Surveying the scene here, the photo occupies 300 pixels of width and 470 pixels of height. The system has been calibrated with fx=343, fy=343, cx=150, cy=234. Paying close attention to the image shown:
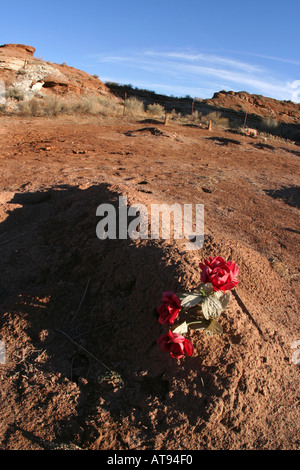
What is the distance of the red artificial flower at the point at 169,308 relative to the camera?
1.77 meters

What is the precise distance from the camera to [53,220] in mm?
3461

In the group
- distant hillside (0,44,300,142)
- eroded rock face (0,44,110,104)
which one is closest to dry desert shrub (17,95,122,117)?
eroded rock face (0,44,110,104)

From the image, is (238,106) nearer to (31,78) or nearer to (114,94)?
(114,94)

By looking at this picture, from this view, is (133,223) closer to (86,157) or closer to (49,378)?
(49,378)

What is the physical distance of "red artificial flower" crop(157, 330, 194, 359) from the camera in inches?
67.4

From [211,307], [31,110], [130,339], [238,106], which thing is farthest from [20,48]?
[211,307]

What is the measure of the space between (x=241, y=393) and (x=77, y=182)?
371 centimetres

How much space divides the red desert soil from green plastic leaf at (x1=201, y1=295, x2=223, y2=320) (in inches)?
7.9

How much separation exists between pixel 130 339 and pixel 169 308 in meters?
0.47

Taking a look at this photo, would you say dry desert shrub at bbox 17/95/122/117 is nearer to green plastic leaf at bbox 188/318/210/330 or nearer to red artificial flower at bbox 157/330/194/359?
green plastic leaf at bbox 188/318/210/330

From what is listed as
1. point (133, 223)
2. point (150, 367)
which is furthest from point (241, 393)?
point (133, 223)

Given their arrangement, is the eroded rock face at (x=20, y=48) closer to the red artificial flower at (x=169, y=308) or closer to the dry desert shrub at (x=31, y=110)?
the dry desert shrub at (x=31, y=110)

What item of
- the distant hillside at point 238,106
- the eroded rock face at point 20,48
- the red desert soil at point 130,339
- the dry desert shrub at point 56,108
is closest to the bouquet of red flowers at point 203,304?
the red desert soil at point 130,339

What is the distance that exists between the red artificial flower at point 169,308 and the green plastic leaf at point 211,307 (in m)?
0.14
